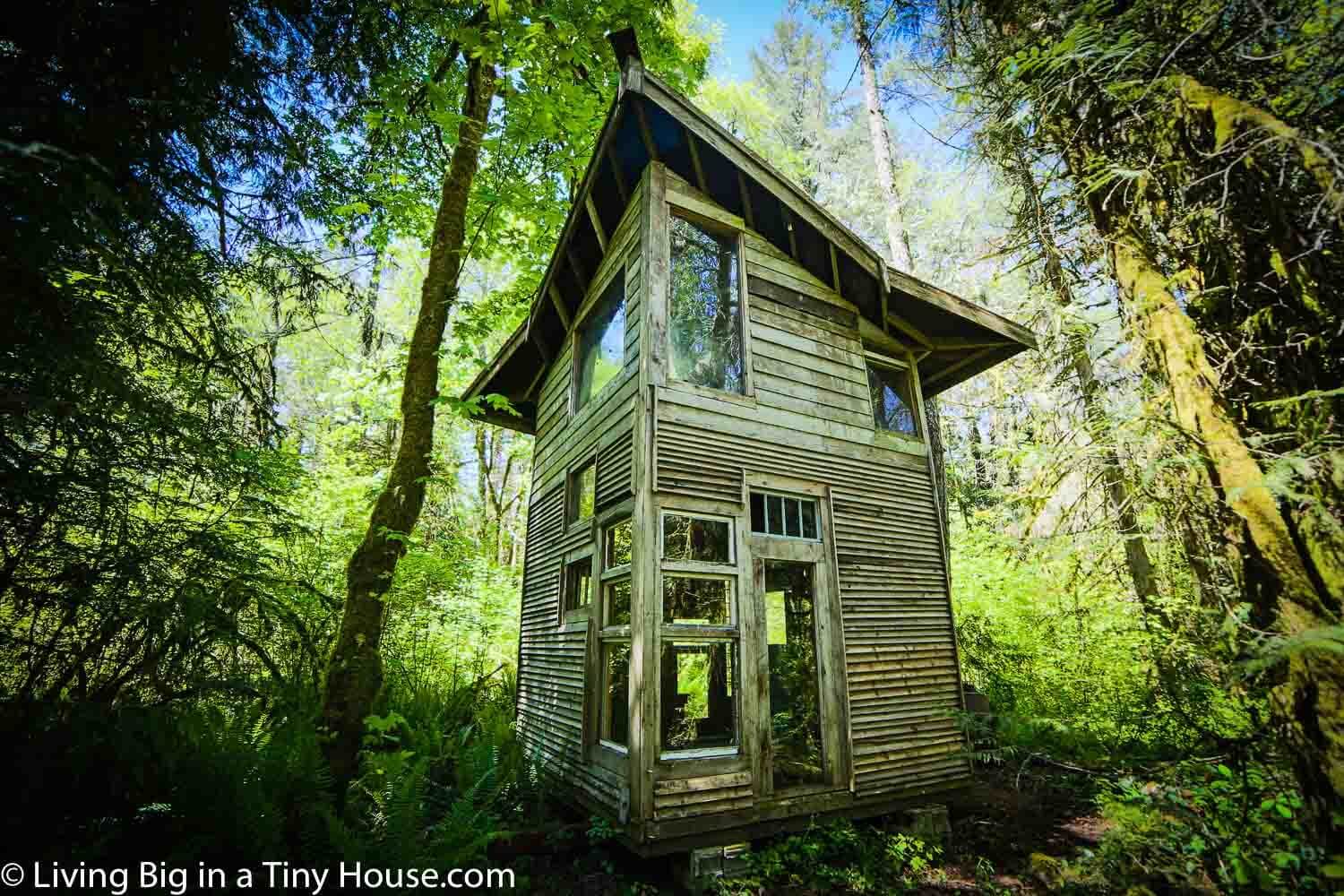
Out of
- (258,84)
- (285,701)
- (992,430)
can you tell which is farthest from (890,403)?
(285,701)

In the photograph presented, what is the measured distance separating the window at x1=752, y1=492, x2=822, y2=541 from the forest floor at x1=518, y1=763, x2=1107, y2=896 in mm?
2415

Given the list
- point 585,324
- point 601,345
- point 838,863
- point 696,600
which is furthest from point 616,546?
point 696,600

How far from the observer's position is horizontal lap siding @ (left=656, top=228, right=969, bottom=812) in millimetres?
4992

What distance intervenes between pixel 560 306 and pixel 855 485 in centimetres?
435

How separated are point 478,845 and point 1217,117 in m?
5.48

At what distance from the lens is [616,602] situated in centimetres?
561

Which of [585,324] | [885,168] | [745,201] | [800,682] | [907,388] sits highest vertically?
[885,168]

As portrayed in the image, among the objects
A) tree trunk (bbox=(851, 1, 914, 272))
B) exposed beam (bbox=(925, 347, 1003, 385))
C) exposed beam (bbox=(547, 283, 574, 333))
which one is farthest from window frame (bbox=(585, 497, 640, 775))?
tree trunk (bbox=(851, 1, 914, 272))

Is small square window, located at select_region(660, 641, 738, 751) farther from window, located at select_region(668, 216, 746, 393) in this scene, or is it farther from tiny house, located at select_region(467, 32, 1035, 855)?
window, located at select_region(668, 216, 746, 393)

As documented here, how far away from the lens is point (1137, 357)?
313cm

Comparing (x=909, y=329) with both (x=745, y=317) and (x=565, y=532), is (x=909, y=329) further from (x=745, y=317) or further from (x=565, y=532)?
(x=565, y=532)

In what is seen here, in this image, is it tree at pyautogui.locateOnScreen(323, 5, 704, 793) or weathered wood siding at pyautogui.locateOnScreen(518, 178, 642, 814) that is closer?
tree at pyautogui.locateOnScreen(323, 5, 704, 793)

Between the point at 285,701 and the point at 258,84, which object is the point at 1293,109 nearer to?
the point at 258,84

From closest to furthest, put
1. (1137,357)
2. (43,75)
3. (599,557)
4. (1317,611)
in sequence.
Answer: (1317,611), (43,75), (1137,357), (599,557)
